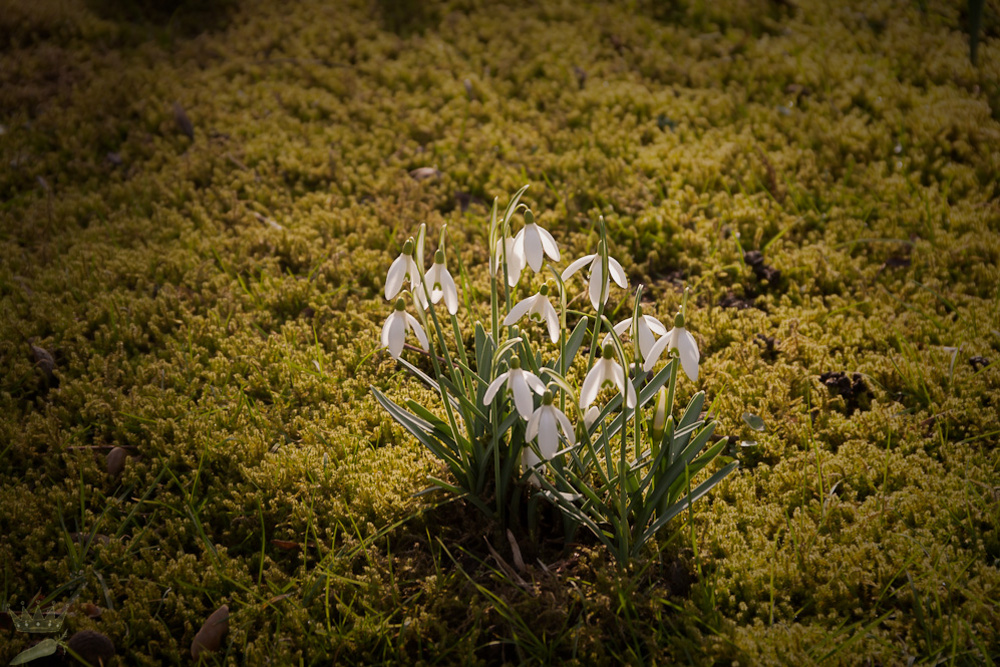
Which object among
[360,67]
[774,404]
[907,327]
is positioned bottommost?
[774,404]

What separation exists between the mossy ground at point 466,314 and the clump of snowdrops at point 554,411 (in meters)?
0.15

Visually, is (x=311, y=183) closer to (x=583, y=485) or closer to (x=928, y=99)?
(x=583, y=485)

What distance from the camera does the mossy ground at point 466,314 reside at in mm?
2240

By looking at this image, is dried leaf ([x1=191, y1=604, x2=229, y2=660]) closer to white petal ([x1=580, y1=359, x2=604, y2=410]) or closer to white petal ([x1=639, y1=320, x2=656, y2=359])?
white petal ([x1=580, y1=359, x2=604, y2=410])

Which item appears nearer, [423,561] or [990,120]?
[423,561]

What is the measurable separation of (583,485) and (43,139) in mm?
4246

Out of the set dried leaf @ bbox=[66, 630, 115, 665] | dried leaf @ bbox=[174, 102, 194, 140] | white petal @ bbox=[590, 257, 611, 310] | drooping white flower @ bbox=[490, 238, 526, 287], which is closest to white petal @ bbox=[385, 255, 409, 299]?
drooping white flower @ bbox=[490, 238, 526, 287]

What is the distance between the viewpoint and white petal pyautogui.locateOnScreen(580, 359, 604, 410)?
1.84 metres

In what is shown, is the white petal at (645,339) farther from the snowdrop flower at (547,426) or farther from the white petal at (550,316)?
the snowdrop flower at (547,426)

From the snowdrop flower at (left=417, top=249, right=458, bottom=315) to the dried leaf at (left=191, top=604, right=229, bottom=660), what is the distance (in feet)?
3.86

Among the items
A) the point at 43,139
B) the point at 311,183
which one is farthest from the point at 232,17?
the point at 311,183

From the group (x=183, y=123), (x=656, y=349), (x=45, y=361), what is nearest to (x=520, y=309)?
(x=656, y=349)

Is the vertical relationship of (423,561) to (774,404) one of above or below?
below

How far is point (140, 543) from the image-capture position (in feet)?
8.26
